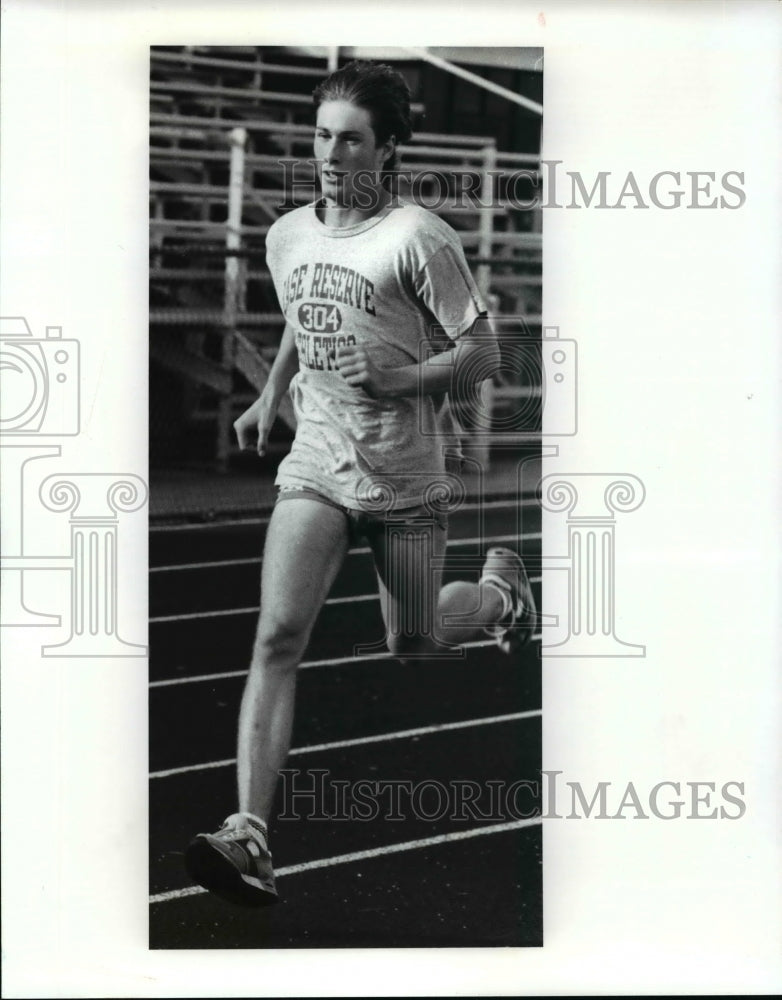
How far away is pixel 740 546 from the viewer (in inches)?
163

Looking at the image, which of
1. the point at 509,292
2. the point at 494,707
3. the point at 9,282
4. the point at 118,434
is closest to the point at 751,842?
the point at 494,707

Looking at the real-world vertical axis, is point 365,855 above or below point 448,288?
below

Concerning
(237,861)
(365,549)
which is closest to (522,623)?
(365,549)

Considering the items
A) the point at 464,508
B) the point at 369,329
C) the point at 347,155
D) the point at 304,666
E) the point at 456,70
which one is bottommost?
the point at 304,666

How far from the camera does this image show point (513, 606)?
411cm

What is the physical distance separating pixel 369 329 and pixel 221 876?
1722 millimetres

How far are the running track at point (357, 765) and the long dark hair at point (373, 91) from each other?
120cm

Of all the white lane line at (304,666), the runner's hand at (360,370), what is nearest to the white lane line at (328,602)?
the white lane line at (304,666)

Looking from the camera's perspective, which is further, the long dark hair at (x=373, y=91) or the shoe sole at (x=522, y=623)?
the shoe sole at (x=522, y=623)

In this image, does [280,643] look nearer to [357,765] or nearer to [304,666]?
[304,666]

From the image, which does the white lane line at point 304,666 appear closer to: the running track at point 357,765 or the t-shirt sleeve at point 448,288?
the running track at point 357,765

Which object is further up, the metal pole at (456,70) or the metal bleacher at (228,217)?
the metal pole at (456,70)

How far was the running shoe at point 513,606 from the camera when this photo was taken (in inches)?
161

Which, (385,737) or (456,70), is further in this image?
(385,737)
